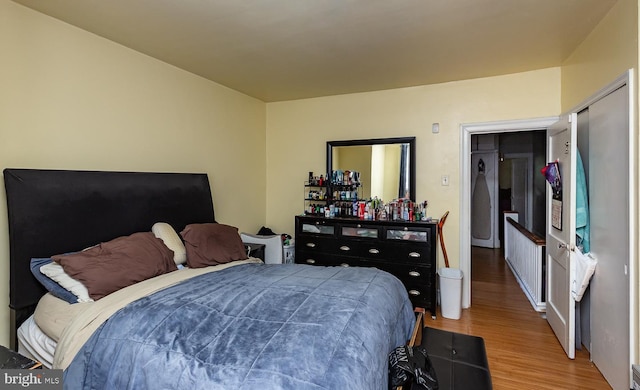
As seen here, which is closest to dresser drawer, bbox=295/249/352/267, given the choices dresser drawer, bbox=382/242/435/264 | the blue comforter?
dresser drawer, bbox=382/242/435/264

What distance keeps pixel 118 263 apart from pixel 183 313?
2.61 ft

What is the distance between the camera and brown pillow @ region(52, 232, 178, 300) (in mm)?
2051

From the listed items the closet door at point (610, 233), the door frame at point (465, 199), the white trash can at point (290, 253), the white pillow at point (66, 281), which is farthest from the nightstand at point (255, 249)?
the closet door at point (610, 233)

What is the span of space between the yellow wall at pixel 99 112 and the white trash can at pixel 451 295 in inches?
106

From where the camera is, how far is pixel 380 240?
3.69 metres

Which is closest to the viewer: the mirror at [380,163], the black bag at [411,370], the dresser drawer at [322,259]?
the black bag at [411,370]

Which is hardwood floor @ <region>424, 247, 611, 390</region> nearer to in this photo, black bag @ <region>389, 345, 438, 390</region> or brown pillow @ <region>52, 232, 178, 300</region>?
black bag @ <region>389, 345, 438, 390</region>

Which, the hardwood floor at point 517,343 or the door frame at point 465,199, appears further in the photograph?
the door frame at point 465,199

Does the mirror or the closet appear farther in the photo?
the mirror

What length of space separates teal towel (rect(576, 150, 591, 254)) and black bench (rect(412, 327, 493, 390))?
51.1 inches

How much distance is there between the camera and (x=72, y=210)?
7.66 ft

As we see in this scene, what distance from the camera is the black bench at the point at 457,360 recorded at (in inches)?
69.9

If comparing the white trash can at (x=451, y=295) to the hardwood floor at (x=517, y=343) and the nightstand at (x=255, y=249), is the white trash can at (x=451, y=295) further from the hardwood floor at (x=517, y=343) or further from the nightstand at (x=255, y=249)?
the nightstand at (x=255, y=249)

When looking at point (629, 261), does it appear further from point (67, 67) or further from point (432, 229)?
point (67, 67)
